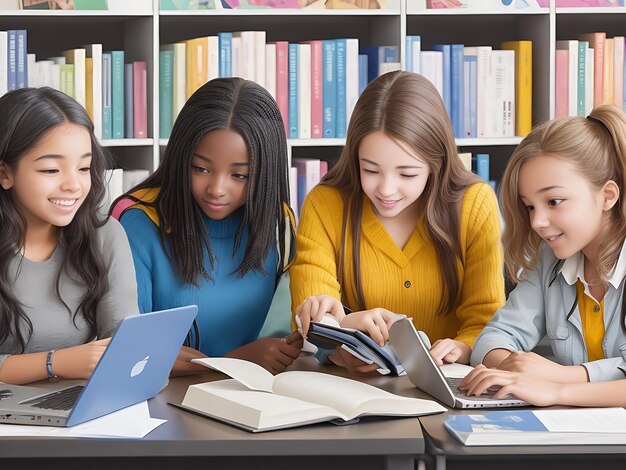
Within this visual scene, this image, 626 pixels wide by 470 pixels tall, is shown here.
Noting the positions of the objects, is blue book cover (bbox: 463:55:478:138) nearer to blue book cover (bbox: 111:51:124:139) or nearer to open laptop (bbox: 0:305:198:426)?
blue book cover (bbox: 111:51:124:139)

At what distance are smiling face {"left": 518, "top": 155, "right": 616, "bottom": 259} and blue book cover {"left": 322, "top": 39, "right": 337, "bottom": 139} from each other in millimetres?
1517

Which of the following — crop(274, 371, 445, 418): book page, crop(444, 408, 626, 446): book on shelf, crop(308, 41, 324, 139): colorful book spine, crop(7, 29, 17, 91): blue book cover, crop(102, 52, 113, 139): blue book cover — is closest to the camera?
crop(444, 408, 626, 446): book on shelf

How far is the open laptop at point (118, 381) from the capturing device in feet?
4.58

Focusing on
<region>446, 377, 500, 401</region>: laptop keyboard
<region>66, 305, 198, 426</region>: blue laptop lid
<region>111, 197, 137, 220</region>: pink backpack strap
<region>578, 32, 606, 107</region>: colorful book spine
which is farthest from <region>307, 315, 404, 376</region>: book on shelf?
<region>578, 32, 606, 107</region>: colorful book spine

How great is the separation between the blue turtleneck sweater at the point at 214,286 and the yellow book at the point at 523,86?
4.89 feet

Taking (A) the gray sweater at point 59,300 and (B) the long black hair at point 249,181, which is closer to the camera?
(A) the gray sweater at point 59,300

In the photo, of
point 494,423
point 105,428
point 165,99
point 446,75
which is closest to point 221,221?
point 105,428

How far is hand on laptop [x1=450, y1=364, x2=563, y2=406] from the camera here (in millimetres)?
1552

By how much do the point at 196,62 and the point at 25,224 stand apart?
4.62ft

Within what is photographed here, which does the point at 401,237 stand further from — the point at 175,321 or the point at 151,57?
the point at 151,57

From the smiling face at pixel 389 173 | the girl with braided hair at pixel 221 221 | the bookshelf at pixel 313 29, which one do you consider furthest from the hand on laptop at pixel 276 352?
the bookshelf at pixel 313 29

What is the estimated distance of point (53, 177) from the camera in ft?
5.81

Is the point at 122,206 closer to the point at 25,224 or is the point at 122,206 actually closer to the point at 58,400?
the point at 25,224

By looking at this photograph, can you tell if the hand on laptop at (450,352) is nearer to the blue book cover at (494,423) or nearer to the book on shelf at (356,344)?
the book on shelf at (356,344)
